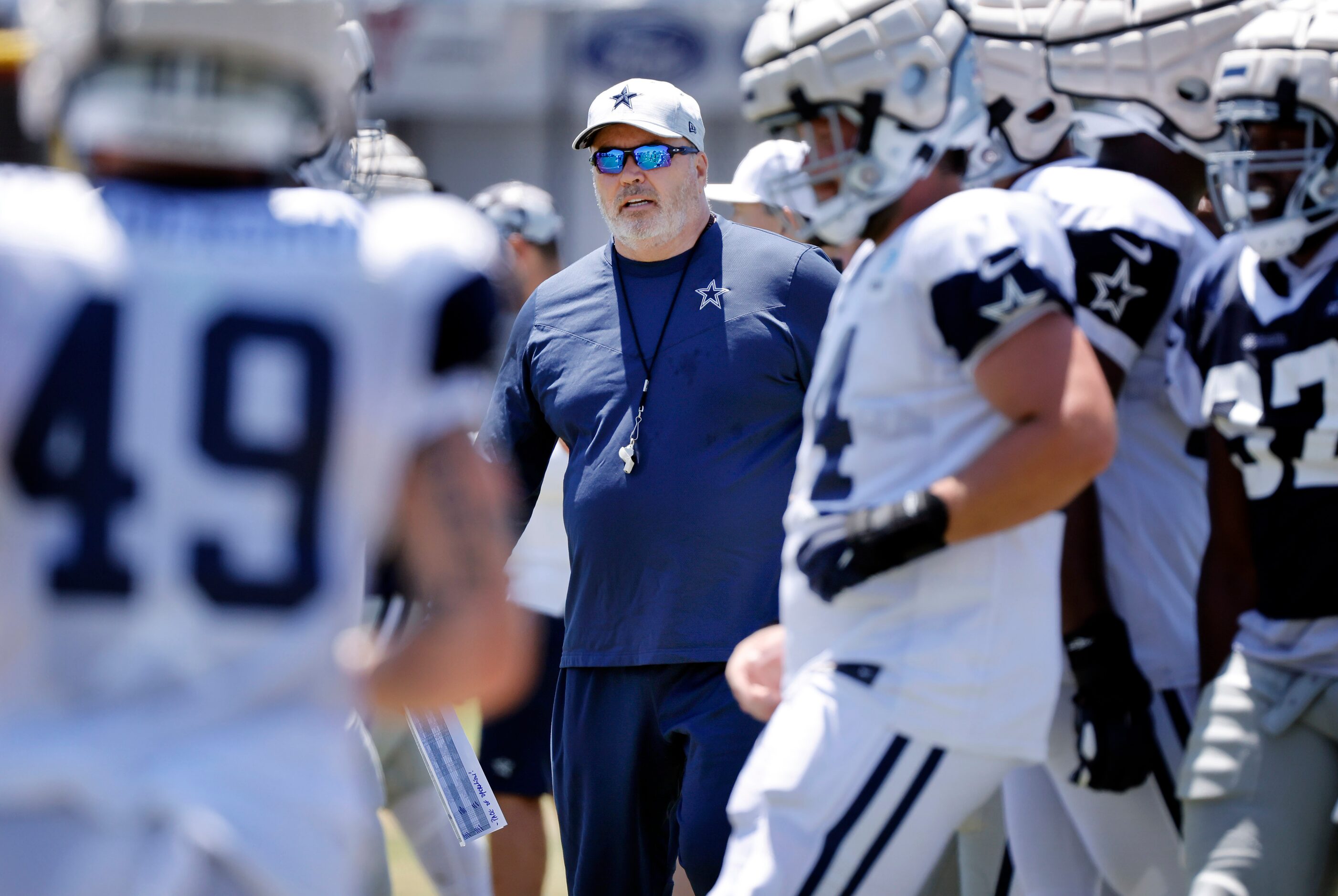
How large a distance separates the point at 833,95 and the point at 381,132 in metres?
1.94

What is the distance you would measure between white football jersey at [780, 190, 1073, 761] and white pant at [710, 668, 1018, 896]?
4 cm

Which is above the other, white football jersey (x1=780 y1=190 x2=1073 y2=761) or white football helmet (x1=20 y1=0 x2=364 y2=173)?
white football helmet (x1=20 y1=0 x2=364 y2=173)

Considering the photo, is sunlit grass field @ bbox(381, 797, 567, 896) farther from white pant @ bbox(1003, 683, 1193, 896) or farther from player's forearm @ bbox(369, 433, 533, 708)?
player's forearm @ bbox(369, 433, 533, 708)

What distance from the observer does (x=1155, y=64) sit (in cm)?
343

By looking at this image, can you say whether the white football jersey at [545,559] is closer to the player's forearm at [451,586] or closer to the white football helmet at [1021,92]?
the white football helmet at [1021,92]

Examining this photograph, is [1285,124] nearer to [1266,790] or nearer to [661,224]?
[1266,790]

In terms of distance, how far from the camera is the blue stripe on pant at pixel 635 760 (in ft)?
13.1

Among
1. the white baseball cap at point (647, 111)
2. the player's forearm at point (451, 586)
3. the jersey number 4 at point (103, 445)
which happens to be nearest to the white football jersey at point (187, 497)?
the jersey number 4 at point (103, 445)

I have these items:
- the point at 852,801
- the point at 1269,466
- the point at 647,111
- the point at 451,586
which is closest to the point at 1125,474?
the point at 1269,466

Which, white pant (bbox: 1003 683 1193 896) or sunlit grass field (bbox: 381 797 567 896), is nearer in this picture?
white pant (bbox: 1003 683 1193 896)

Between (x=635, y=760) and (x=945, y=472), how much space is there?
1781 mm

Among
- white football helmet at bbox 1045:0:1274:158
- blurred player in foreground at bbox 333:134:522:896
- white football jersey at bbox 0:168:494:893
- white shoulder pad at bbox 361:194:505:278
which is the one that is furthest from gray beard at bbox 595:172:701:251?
white football jersey at bbox 0:168:494:893

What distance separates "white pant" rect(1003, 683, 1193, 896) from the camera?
10.1 feet

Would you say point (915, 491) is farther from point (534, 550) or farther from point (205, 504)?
point (534, 550)
